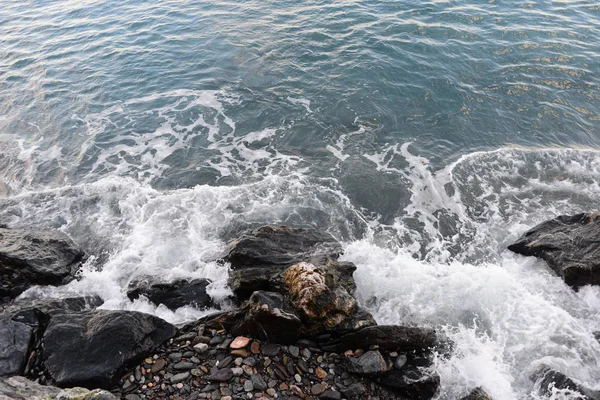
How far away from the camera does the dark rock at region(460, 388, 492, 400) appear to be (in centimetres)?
887

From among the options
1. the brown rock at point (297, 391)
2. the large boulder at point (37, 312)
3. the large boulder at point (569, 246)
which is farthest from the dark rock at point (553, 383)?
the large boulder at point (37, 312)

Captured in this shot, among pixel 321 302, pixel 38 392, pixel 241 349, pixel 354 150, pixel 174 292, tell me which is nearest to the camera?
pixel 38 392

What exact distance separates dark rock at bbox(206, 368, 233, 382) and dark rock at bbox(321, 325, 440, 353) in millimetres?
2432

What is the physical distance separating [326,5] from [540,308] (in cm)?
2652

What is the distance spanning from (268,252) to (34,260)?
7285 mm

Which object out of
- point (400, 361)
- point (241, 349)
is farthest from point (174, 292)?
point (400, 361)

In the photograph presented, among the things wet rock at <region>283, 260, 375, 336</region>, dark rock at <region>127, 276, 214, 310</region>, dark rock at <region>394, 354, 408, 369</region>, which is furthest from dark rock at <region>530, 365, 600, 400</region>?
dark rock at <region>127, 276, 214, 310</region>

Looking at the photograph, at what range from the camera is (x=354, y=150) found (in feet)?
59.1

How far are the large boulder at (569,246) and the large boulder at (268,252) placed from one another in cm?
666

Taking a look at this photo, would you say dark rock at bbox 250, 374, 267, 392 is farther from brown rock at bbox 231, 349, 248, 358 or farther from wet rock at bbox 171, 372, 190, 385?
wet rock at bbox 171, 372, 190, 385

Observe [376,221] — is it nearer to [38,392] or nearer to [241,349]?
[241,349]

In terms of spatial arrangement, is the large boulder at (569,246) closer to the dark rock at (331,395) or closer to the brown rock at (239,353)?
the dark rock at (331,395)

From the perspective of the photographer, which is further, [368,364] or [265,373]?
[368,364]

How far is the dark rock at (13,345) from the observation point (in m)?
8.65
